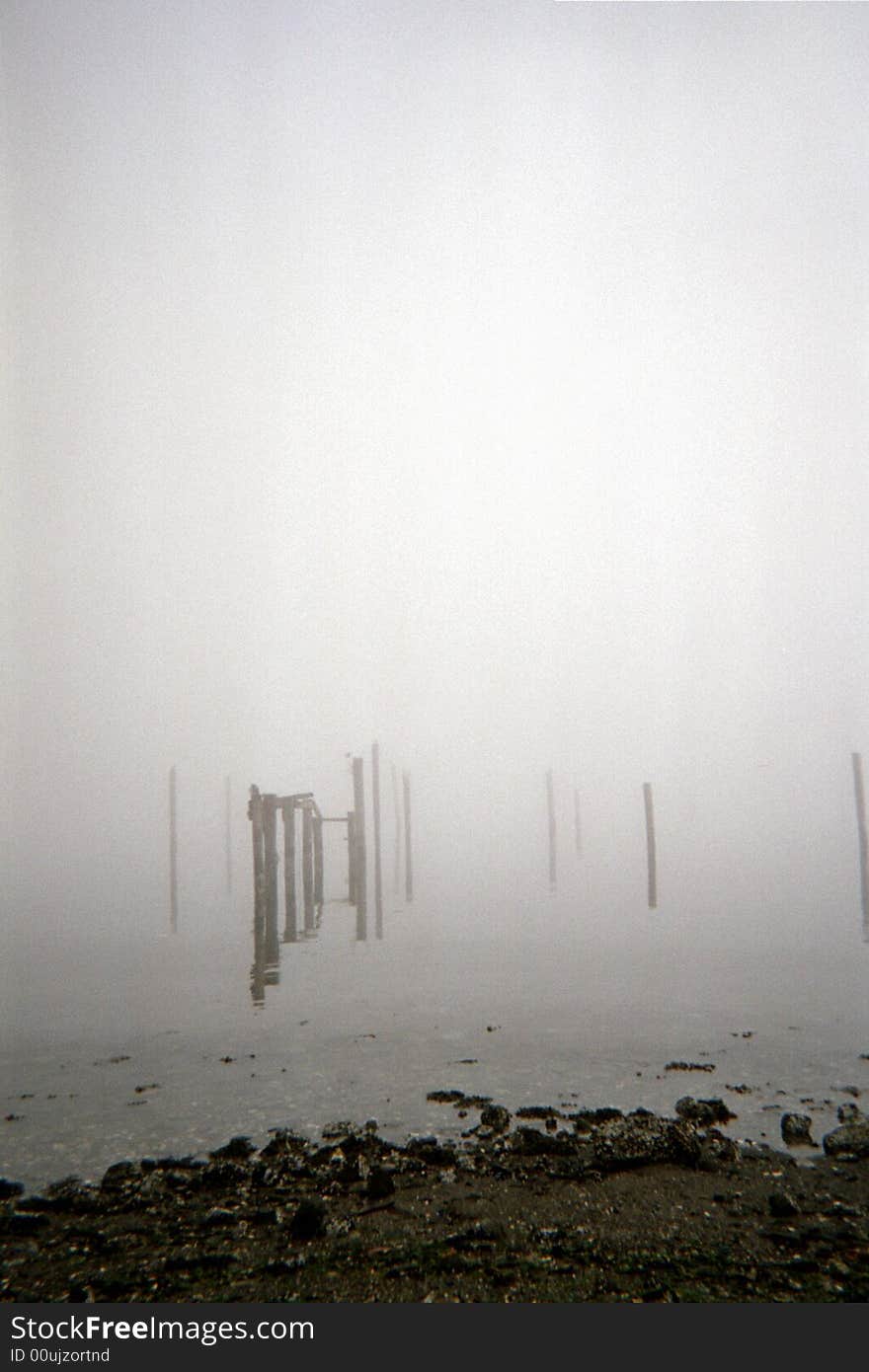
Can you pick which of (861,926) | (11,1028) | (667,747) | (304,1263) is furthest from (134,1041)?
(667,747)

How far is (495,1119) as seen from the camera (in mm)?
10406

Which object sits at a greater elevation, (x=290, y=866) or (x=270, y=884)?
(x=290, y=866)

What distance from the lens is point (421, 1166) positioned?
902 cm

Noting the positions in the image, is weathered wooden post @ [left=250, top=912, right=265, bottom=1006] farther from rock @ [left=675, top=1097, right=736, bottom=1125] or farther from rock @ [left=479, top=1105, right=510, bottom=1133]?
rock @ [left=675, top=1097, right=736, bottom=1125]

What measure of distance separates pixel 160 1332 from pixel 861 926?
2583cm

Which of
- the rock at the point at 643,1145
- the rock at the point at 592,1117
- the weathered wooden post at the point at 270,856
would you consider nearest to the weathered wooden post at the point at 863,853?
the weathered wooden post at the point at 270,856

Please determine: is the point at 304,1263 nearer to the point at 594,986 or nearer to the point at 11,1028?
the point at 11,1028

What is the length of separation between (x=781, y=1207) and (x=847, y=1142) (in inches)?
79.6

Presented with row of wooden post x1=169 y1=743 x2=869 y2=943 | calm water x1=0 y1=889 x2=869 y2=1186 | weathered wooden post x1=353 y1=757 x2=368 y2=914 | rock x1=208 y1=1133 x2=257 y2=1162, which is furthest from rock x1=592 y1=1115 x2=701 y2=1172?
weathered wooden post x1=353 y1=757 x2=368 y2=914

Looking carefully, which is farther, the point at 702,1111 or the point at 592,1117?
the point at 702,1111

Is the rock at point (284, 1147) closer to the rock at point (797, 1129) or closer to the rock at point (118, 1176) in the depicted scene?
the rock at point (118, 1176)

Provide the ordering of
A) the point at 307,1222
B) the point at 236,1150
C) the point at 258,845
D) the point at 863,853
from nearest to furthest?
1. the point at 307,1222
2. the point at 236,1150
3. the point at 258,845
4. the point at 863,853

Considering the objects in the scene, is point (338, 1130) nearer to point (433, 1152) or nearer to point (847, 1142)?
point (433, 1152)

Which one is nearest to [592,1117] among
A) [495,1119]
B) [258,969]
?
[495,1119]
